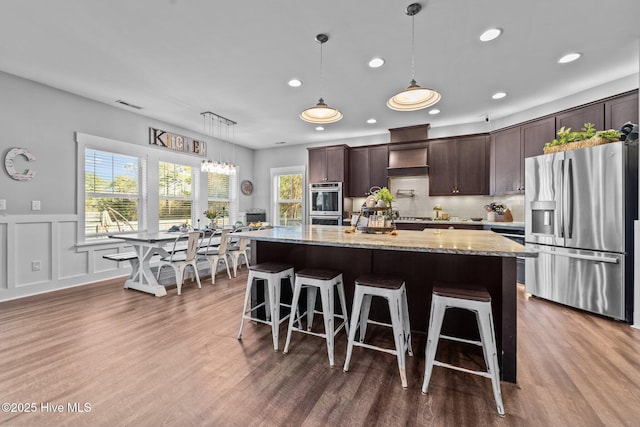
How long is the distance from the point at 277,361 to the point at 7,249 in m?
3.74

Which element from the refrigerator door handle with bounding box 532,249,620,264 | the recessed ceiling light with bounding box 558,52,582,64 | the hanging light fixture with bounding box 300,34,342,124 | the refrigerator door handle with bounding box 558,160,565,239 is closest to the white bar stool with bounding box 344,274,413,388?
the hanging light fixture with bounding box 300,34,342,124

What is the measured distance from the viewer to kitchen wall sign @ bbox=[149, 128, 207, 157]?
4.96 metres

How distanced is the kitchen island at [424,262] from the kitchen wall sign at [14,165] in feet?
10.6

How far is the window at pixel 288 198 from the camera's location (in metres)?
6.80

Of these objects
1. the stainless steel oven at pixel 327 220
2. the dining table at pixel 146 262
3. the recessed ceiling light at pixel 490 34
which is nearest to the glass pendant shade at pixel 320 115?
the recessed ceiling light at pixel 490 34

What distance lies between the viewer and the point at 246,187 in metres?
7.07

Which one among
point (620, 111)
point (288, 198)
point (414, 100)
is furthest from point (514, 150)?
point (288, 198)

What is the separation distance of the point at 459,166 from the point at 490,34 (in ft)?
9.31

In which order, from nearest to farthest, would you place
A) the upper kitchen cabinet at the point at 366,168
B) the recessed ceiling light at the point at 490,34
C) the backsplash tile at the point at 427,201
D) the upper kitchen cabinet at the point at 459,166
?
1. the recessed ceiling light at the point at 490,34
2. the upper kitchen cabinet at the point at 459,166
3. the backsplash tile at the point at 427,201
4. the upper kitchen cabinet at the point at 366,168

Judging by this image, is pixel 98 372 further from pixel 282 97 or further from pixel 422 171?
pixel 422 171

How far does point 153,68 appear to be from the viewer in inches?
123

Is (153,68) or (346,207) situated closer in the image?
(153,68)

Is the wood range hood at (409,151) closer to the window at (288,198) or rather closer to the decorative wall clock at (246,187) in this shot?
the window at (288,198)

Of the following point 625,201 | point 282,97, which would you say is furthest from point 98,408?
point 625,201
